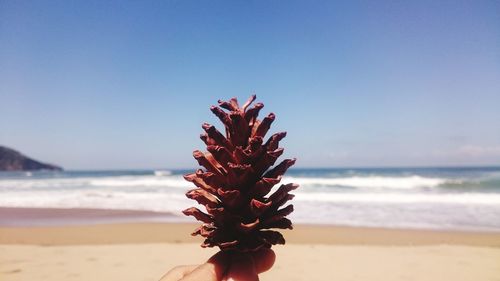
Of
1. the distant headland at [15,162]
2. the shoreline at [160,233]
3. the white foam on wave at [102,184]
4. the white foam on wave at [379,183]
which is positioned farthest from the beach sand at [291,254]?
the distant headland at [15,162]

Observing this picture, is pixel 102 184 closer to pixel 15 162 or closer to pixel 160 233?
pixel 160 233

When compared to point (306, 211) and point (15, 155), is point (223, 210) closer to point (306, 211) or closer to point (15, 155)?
point (306, 211)

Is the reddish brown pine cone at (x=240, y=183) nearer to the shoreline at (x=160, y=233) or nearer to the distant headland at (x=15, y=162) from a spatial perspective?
the shoreline at (x=160, y=233)

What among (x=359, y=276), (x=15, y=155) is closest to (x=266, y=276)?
(x=359, y=276)

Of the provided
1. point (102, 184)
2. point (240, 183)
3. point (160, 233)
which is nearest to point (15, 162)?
point (102, 184)

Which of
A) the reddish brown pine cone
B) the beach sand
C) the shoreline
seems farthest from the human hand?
the shoreline

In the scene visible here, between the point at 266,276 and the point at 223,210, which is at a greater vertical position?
the point at 223,210
